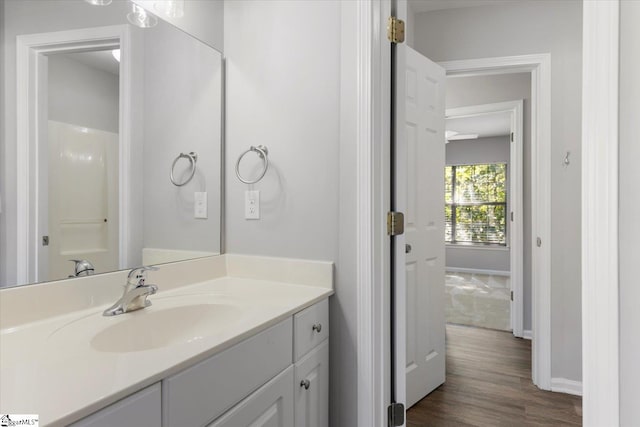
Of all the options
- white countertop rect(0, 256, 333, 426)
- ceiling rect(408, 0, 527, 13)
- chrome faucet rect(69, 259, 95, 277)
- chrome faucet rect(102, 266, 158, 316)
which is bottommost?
white countertop rect(0, 256, 333, 426)

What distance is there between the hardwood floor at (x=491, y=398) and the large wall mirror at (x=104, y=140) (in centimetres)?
160

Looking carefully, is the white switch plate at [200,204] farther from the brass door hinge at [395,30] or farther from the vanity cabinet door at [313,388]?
the brass door hinge at [395,30]

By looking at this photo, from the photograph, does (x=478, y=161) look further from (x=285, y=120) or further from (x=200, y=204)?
(x=200, y=204)

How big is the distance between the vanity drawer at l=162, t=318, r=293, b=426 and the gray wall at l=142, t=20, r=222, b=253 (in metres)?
0.69

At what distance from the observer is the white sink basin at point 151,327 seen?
3.10ft

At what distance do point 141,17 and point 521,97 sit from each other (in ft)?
10.4

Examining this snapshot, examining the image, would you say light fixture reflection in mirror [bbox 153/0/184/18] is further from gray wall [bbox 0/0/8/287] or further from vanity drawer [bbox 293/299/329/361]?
vanity drawer [bbox 293/299/329/361]

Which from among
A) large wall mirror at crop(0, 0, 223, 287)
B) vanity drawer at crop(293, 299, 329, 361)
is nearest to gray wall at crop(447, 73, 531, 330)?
vanity drawer at crop(293, 299, 329, 361)

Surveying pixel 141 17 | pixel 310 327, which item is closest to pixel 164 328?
pixel 310 327

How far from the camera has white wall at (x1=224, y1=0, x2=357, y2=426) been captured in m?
1.46

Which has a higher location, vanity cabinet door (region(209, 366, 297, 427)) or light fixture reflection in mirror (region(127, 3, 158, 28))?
light fixture reflection in mirror (region(127, 3, 158, 28))

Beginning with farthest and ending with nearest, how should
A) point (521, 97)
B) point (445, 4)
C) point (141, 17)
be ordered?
1. point (521, 97)
2. point (445, 4)
3. point (141, 17)

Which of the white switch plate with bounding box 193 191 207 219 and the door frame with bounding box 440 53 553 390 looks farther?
the door frame with bounding box 440 53 553 390

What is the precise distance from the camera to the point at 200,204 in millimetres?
1663
